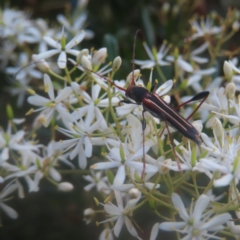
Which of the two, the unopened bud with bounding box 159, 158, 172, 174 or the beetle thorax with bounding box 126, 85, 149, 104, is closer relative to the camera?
the unopened bud with bounding box 159, 158, 172, 174

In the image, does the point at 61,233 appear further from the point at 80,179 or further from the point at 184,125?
the point at 184,125

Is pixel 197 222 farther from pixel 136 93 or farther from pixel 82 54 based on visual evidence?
pixel 82 54

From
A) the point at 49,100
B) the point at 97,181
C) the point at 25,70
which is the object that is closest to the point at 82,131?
the point at 49,100

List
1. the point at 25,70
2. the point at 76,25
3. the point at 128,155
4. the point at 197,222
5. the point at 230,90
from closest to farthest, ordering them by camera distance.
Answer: the point at 197,222 < the point at 128,155 < the point at 230,90 < the point at 25,70 < the point at 76,25

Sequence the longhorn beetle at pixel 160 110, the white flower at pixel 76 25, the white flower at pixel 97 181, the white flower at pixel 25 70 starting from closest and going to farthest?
the longhorn beetle at pixel 160 110 < the white flower at pixel 97 181 < the white flower at pixel 25 70 < the white flower at pixel 76 25

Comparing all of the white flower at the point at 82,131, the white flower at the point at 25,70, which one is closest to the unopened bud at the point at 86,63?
the white flower at the point at 82,131

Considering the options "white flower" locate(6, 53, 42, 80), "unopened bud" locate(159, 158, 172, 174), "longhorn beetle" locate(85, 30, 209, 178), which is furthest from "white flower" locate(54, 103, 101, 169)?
"white flower" locate(6, 53, 42, 80)

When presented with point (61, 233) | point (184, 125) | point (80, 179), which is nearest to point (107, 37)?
point (80, 179)

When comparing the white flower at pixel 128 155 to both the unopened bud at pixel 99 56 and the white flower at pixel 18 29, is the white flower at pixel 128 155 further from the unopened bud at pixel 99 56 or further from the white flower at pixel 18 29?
the white flower at pixel 18 29

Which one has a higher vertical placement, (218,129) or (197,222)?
(218,129)

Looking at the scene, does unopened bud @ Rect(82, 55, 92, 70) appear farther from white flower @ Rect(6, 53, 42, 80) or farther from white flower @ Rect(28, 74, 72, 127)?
white flower @ Rect(6, 53, 42, 80)
